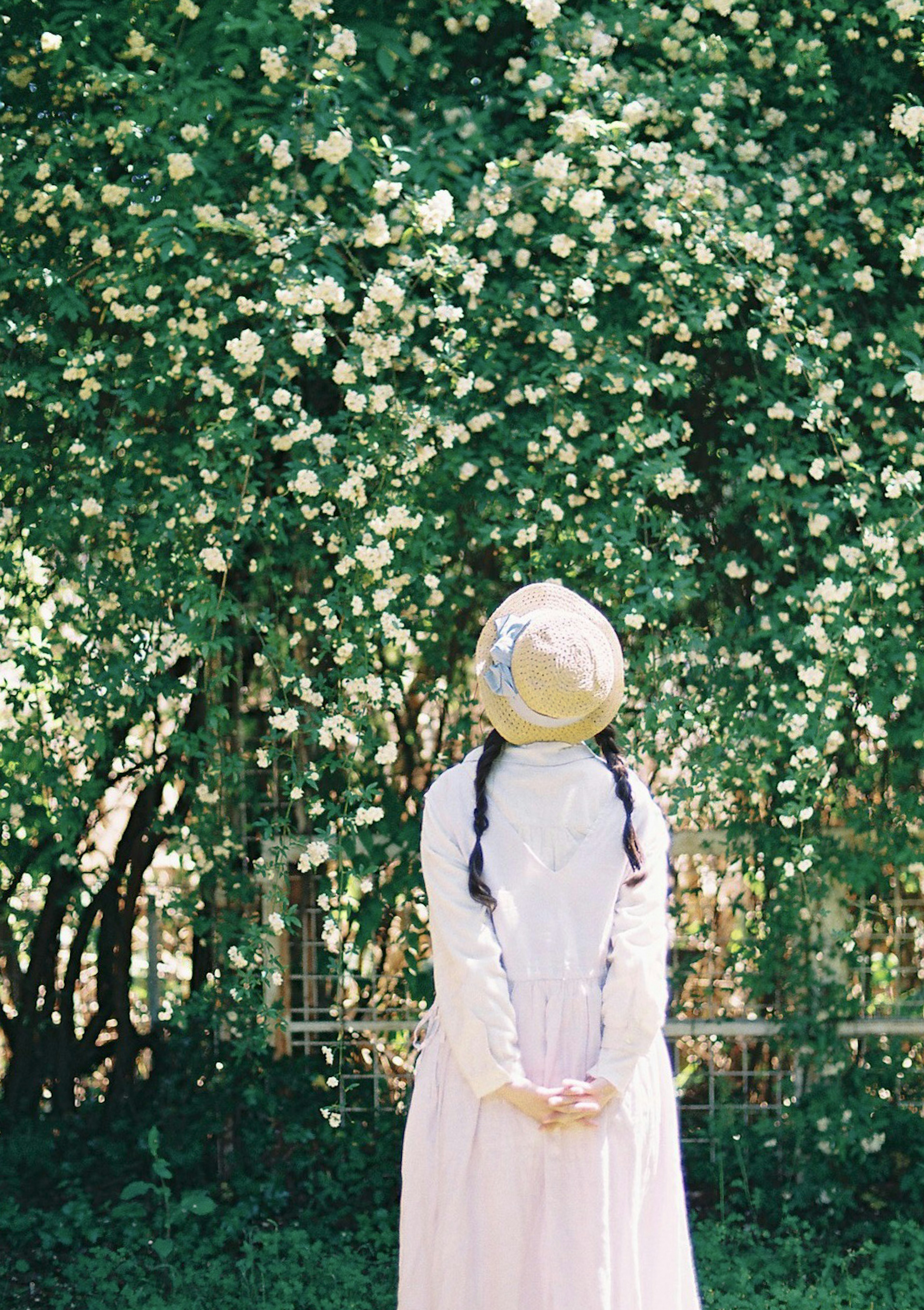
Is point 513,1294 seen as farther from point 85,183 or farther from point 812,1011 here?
point 85,183

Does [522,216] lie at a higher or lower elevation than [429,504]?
higher

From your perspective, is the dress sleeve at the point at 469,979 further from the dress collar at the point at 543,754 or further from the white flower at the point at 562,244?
the white flower at the point at 562,244

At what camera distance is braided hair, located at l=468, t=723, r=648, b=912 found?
2236mm

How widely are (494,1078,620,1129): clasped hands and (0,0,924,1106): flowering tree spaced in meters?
1.27

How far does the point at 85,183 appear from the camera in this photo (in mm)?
3506

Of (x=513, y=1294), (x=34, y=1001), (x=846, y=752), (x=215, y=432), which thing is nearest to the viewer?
(x=513, y=1294)

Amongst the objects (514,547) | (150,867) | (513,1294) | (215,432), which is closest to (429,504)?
(514,547)

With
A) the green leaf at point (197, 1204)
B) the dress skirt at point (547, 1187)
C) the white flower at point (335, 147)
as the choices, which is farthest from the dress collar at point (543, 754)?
the green leaf at point (197, 1204)

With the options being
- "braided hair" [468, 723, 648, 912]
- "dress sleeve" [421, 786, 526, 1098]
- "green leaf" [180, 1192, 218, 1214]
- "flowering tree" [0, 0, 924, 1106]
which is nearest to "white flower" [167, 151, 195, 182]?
"flowering tree" [0, 0, 924, 1106]

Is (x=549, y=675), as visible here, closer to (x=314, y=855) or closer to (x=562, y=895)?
(x=562, y=895)

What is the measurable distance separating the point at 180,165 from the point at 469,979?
1.95 m

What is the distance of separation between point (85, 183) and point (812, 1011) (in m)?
2.73

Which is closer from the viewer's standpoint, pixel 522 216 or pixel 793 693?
pixel 522 216

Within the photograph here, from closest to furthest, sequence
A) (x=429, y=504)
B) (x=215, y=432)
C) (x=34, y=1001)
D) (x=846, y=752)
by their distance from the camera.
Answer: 1. (x=215, y=432)
2. (x=429, y=504)
3. (x=846, y=752)
4. (x=34, y=1001)
